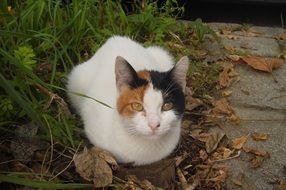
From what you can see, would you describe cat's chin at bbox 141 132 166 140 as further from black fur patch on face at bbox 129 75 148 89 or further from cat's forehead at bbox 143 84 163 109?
black fur patch on face at bbox 129 75 148 89

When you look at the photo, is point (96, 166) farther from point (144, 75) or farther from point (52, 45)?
point (52, 45)

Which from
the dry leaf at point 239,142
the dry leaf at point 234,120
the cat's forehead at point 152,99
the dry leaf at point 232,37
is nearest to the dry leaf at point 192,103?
the dry leaf at point 234,120

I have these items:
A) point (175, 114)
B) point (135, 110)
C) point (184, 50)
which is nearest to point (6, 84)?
point (135, 110)

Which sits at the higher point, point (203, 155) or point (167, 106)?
point (167, 106)

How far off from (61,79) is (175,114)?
3.27 feet

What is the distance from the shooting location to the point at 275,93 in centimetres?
331

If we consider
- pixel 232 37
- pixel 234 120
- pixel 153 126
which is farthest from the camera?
pixel 232 37

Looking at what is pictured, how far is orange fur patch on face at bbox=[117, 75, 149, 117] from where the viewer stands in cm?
220

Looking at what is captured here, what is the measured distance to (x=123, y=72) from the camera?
2244 mm

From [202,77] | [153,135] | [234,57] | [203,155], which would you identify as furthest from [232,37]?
[153,135]

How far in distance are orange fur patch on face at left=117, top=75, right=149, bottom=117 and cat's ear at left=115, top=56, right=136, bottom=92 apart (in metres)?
0.03

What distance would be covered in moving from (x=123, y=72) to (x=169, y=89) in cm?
23

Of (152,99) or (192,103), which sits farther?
(192,103)

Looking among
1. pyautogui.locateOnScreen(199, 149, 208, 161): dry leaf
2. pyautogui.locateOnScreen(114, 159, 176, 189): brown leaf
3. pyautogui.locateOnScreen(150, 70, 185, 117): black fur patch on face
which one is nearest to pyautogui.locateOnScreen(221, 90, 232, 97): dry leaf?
pyautogui.locateOnScreen(199, 149, 208, 161): dry leaf
